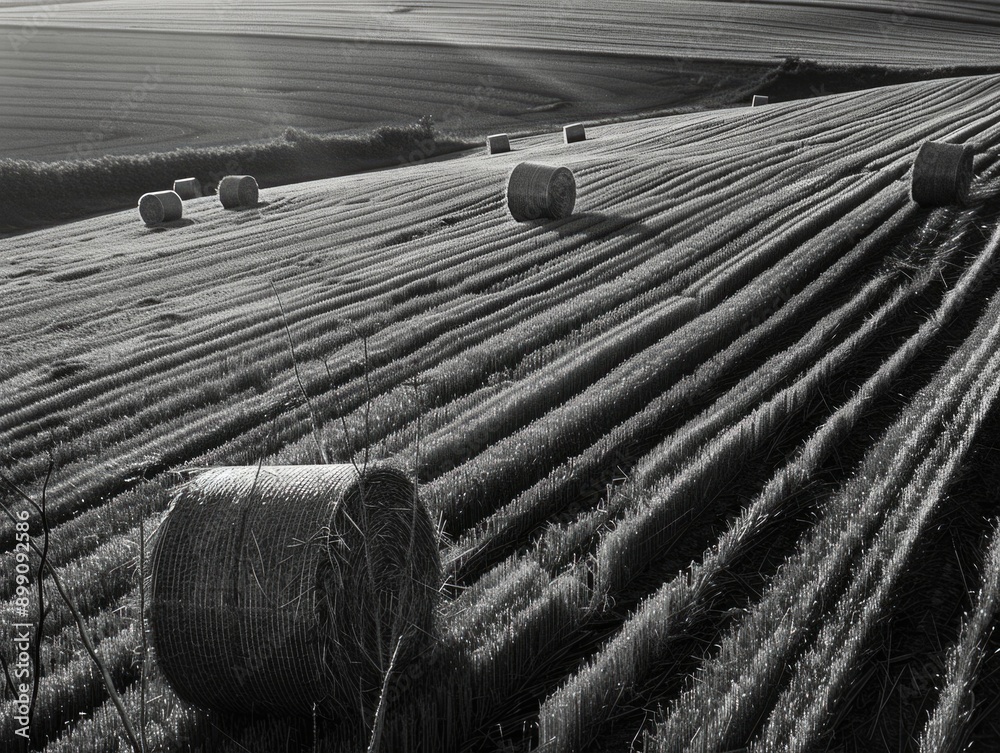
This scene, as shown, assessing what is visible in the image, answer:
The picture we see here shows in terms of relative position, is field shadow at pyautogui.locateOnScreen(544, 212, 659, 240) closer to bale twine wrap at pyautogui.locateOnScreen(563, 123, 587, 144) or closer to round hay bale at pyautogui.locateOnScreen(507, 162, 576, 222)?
round hay bale at pyautogui.locateOnScreen(507, 162, 576, 222)

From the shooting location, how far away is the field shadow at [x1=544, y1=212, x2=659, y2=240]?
1652 centimetres

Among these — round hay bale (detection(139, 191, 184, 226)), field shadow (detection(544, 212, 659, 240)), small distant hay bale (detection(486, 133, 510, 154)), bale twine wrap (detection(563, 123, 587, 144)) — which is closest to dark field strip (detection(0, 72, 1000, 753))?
field shadow (detection(544, 212, 659, 240))

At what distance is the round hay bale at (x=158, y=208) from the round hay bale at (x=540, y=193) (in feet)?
34.4

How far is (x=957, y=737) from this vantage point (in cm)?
471

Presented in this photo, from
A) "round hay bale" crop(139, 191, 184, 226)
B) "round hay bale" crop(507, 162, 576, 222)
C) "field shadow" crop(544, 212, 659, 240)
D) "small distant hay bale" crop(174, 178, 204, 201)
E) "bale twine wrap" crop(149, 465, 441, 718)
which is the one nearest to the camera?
"bale twine wrap" crop(149, 465, 441, 718)

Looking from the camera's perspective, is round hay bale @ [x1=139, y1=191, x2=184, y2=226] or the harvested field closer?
round hay bale @ [x1=139, y1=191, x2=184, y2=226]

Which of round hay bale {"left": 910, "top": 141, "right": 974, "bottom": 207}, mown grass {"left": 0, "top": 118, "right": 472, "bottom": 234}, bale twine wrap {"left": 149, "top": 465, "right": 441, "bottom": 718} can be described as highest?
bale twine wrap {"left": 149, "top": 465, "right": 441, "bottom": 718}

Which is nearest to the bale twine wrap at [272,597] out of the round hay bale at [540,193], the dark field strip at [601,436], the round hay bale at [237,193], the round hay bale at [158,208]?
the dark field strip at [601,436]

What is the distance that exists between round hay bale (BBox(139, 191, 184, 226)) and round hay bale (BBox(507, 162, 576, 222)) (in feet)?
34.4

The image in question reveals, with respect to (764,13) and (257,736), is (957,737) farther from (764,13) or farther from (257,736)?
(764,13)

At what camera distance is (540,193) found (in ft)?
59.0

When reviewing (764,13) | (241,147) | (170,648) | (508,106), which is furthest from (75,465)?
(764,13)

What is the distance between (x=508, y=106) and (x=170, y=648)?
45.1 metres

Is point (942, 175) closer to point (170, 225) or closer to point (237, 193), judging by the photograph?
point (170, 225)
